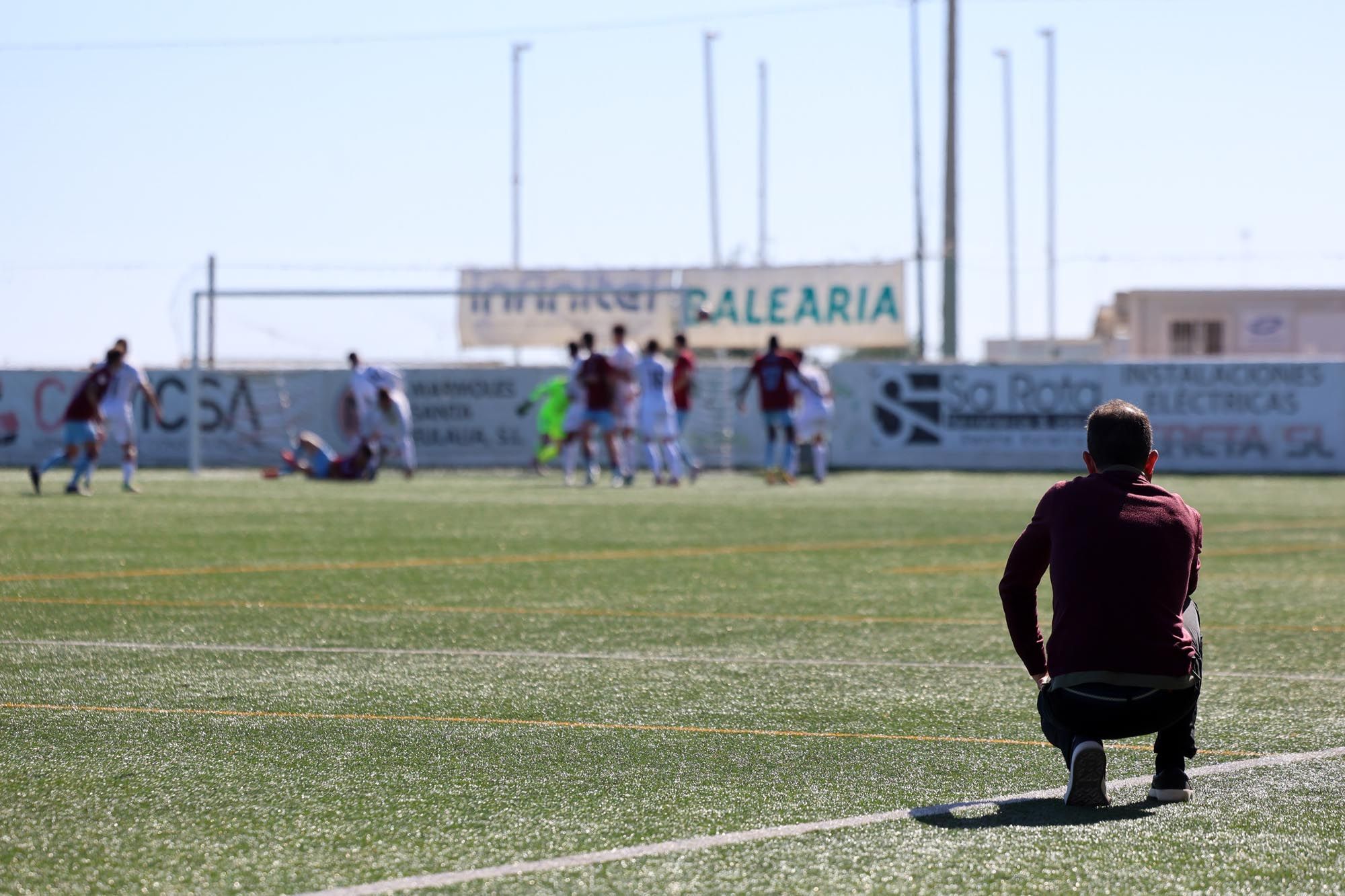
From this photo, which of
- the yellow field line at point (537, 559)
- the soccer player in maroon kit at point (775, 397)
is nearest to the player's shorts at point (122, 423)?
the soccer player in maroon kit at point (775, 397)

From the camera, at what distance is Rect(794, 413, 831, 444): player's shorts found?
2656 centimetres

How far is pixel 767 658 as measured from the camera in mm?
7598

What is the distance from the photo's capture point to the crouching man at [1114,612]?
15.1 ft

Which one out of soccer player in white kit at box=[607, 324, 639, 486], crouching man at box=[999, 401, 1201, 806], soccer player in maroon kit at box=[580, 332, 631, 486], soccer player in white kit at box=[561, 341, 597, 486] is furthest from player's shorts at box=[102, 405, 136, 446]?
crouching man at box=[999, 401, 1201, 806]

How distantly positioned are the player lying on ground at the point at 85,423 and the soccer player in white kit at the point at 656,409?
22.9ft

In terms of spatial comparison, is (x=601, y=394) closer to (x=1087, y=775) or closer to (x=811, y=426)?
(x=811, y=426)

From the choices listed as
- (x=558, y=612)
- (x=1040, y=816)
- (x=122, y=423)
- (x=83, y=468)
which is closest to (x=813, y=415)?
(x=122, y=423)

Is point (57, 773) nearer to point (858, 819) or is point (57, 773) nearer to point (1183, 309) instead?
point (858, 819)

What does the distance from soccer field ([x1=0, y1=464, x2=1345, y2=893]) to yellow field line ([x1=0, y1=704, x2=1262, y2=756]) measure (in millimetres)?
27

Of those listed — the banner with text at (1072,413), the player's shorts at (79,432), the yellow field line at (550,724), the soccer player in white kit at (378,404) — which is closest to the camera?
the yellow field line at (550,724)

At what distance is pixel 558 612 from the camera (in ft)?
30.4

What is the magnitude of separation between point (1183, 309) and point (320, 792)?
161 feet

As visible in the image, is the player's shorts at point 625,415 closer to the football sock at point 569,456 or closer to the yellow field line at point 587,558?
the football sock at point 569,456

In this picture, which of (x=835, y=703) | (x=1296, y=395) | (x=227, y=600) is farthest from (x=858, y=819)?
(x=1296, y=395)
